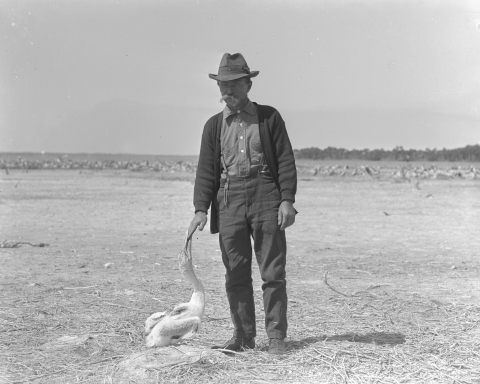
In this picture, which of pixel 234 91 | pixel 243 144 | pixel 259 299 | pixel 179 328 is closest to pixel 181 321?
pixel 179 328

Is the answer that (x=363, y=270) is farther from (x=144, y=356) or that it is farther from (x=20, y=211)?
(x=20, y=211)

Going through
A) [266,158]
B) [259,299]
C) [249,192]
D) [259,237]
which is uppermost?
[266,158]

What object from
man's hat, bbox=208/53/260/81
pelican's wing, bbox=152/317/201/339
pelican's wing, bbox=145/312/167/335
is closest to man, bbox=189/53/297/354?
man's hat, bbox=208/53/260/81

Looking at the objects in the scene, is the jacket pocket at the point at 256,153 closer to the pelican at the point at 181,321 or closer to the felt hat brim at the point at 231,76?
the felt hat brim at the point at 231,76

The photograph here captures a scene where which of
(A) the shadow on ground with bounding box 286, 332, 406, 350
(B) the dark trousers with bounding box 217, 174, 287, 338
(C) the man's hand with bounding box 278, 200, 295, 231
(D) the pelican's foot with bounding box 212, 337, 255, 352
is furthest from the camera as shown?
(A) the shadow on ground with bounding box 286, 332, 406, 350

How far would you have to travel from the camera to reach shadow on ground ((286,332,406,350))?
552cm

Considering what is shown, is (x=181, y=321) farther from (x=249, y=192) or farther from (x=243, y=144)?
(x=243, y=144)

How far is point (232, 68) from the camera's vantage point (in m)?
5.05

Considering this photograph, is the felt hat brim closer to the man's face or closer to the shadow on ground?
the man's face

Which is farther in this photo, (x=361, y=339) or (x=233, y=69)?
(x=361, y=339)

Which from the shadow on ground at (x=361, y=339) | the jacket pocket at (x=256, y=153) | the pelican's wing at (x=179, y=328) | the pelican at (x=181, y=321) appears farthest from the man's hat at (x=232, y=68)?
the shadow on ground at (x=361, y=339)

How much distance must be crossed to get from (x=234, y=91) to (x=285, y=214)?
38.8 inches

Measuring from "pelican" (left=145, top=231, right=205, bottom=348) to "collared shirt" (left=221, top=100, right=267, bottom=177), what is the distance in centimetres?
67

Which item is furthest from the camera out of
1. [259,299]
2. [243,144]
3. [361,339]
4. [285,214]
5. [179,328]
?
[259,299]
